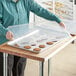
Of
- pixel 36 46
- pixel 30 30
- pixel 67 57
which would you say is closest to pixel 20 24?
pixel 30 30

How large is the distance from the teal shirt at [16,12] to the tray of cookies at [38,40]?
0.52 feet

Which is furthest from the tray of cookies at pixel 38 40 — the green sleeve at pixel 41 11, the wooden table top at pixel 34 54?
the green sleeve at pixel 41 11

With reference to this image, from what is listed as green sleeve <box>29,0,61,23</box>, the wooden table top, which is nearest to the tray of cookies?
the wooden table top

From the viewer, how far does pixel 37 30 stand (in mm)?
2000

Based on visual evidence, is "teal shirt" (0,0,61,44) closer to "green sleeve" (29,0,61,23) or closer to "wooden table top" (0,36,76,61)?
"green sleeve" (29,0,61,23)

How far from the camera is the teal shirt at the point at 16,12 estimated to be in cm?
187

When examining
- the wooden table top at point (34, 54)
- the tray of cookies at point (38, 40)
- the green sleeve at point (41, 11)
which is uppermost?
the green sleeve at point (41, 11)

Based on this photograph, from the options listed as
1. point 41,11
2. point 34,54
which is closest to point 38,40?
point 34,54

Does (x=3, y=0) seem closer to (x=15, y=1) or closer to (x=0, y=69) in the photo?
(x=15, y=1)

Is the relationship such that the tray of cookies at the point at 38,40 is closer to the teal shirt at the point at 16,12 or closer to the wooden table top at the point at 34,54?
the wooden table top at the point at 34,54

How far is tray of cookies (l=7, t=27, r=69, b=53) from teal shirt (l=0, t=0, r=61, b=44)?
16 centimetres

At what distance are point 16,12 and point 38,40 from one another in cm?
38

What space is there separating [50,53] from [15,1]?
693 mm

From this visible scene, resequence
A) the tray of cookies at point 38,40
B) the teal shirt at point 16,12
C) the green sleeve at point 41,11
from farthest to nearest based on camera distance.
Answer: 1. the green sleeve at point 41,11
2. the teal shirt at point 16,12
3. the tray of cookies at point 38,40
